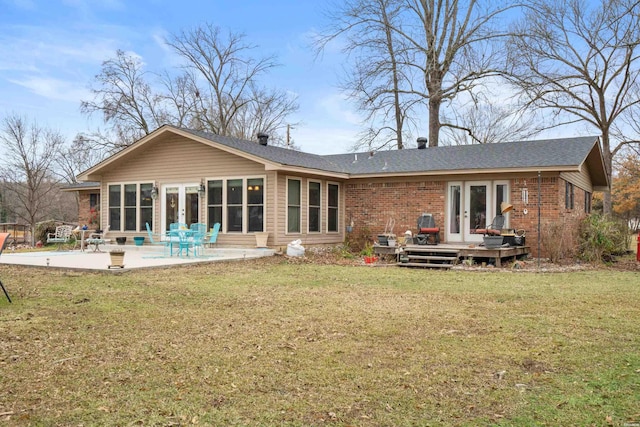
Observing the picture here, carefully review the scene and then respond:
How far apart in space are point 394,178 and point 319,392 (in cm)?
1178

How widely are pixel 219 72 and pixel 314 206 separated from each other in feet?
60.0

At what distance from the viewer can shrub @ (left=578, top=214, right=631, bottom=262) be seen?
39.7 feet

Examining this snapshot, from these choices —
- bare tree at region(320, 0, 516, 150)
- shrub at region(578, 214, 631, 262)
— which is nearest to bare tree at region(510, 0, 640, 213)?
bare tree at region(320, 0, 516, 150)

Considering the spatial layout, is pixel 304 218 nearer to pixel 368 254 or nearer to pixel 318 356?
pixel 368 254

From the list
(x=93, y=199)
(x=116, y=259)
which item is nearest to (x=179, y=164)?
(x=116, y=259)

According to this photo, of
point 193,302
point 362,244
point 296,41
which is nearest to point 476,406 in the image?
point 193,302

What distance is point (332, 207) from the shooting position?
15.4 meters

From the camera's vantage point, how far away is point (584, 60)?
21750 mm

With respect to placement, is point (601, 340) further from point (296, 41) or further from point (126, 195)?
point (296, 41)

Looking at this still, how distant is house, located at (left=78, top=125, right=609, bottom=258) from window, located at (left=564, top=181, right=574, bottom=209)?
0.06 m

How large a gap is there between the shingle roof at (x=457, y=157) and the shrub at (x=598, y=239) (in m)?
1.55

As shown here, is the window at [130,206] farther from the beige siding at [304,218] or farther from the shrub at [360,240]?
the shrub at [360,240]

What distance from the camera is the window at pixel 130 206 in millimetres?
15414

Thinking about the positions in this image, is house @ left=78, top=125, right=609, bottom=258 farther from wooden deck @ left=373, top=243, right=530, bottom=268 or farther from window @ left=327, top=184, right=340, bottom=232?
wooden deck @ left=373, top=243, right=530, bottom=268
